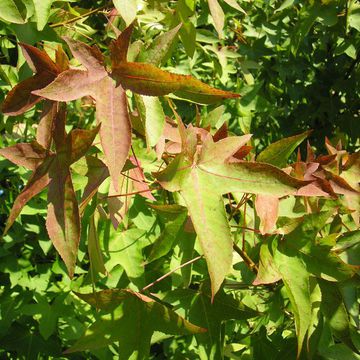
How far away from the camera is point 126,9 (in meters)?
1.01

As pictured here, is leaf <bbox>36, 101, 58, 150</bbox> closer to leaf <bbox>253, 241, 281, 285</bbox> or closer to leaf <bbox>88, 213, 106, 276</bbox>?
leaf <bbox>88, 213, 106, 276</bbox>

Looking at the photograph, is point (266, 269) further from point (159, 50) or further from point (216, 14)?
point (216, 14)

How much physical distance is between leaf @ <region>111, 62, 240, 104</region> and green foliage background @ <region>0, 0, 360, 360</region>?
0.09 m

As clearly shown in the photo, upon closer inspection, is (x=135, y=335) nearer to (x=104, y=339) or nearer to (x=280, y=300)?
(x=104, y=339)

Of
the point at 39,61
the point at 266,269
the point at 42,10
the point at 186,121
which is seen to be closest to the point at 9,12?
the point at 42,10

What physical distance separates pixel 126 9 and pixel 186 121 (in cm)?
132

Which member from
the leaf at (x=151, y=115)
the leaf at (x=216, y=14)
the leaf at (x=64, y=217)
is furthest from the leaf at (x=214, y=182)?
the leaf at (x=216, y=14)

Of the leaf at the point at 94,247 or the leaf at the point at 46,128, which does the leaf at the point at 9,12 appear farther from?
the leaf at the point at 94,247

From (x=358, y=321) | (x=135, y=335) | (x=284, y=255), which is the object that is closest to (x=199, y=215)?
(x=284, y=255)

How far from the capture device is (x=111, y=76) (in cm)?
88

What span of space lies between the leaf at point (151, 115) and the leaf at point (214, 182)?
46 mm

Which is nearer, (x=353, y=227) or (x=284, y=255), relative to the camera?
(x=284, y=255)

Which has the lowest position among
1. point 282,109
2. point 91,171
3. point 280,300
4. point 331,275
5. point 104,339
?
point 282,109

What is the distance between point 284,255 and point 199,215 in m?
0.26
